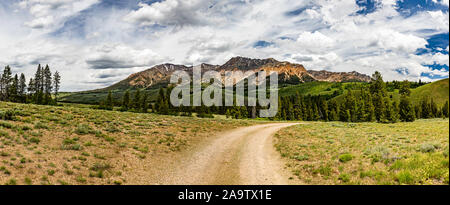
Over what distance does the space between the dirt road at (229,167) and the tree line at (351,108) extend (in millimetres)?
38522

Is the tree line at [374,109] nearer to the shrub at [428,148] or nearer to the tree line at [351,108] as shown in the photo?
Answer: the tree line at [351,108]

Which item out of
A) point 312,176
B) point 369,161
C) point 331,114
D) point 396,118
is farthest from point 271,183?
point 331,114

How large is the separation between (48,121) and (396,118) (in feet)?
213

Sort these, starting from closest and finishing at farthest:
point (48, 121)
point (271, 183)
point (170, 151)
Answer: point (271, 183) → point (170, 151) → point (48, 121)

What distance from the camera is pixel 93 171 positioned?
12.0 metres

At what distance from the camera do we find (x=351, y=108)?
81.8 m

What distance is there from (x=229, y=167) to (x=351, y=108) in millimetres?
81780

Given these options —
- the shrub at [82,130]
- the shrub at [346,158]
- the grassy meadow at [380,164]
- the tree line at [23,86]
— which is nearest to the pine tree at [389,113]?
the grassy meadow at [380,164]

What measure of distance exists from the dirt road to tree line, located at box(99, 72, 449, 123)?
38522 mm

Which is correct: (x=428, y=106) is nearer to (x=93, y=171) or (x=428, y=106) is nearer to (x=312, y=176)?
(x=312, y=176)

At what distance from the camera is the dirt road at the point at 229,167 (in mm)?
12031

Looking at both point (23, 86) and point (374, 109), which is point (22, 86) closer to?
point (23, 86)

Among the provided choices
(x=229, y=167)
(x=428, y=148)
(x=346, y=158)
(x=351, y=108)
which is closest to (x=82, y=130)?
(x=229, y=167)
